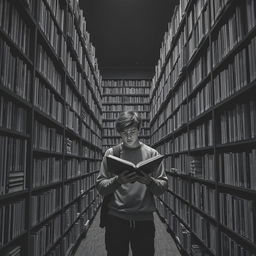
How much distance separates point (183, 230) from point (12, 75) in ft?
8.60

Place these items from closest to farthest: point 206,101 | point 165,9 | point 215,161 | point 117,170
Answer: point 117,170 < point 215,161 < point 206,101 < point 165,9

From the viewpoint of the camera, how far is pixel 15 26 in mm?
1622

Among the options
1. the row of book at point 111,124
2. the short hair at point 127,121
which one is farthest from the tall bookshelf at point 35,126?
the row of book at point 111,124

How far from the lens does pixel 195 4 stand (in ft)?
9.25

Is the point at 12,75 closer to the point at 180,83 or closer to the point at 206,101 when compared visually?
the point at 206,101

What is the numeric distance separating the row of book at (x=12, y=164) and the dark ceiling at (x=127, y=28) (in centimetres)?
404

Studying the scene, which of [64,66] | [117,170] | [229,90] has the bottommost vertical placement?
[117,170]

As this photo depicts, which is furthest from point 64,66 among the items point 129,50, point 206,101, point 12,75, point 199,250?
point 129,50

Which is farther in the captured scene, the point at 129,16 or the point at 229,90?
the point at 129,16

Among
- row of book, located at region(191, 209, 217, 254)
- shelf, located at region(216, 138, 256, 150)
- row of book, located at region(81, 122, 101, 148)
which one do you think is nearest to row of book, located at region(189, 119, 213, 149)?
shelf, located at region(216, 138, 256, 150)

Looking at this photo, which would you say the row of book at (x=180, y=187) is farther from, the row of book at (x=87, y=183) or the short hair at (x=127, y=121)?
the short hair at (x=127, y=121)

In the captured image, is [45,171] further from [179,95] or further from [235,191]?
[179,95]

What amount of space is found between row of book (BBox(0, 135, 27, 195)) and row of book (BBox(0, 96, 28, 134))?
0.23ft

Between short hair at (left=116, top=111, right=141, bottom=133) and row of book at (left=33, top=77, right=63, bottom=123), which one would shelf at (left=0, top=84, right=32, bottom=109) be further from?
short hair at (left=116, top=111, right=141, bottom=133)
